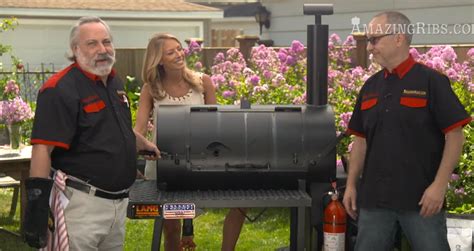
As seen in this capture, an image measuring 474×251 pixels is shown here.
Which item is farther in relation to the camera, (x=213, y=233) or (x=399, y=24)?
(x=213, y=233)

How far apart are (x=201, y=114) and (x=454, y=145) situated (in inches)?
58.1

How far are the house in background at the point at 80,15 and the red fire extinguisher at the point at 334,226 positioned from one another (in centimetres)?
1961

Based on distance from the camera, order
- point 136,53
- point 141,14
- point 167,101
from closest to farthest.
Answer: point 167,101
point 136,53
point 141,14

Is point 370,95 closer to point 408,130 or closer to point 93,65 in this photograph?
point 408,130

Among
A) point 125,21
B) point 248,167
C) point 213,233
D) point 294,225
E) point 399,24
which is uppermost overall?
point 125,21

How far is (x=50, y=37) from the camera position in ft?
79.3

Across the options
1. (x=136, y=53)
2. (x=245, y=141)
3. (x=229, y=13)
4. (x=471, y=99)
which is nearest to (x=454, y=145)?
(x=245, y=141)

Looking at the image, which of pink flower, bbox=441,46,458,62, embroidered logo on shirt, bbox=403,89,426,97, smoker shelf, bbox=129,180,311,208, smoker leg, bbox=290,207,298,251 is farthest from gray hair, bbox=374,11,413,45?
pink flower, bbox=441,46,458,62

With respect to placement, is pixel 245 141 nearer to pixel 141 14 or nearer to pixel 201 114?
pixel 201 114

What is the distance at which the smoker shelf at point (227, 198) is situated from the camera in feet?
14.1

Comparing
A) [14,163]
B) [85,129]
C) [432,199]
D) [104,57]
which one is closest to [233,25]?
[14,163]

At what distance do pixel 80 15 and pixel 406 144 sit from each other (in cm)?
2084

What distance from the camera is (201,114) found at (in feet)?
15.4

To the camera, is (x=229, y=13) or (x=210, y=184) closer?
Result: (x=210, y=184)
